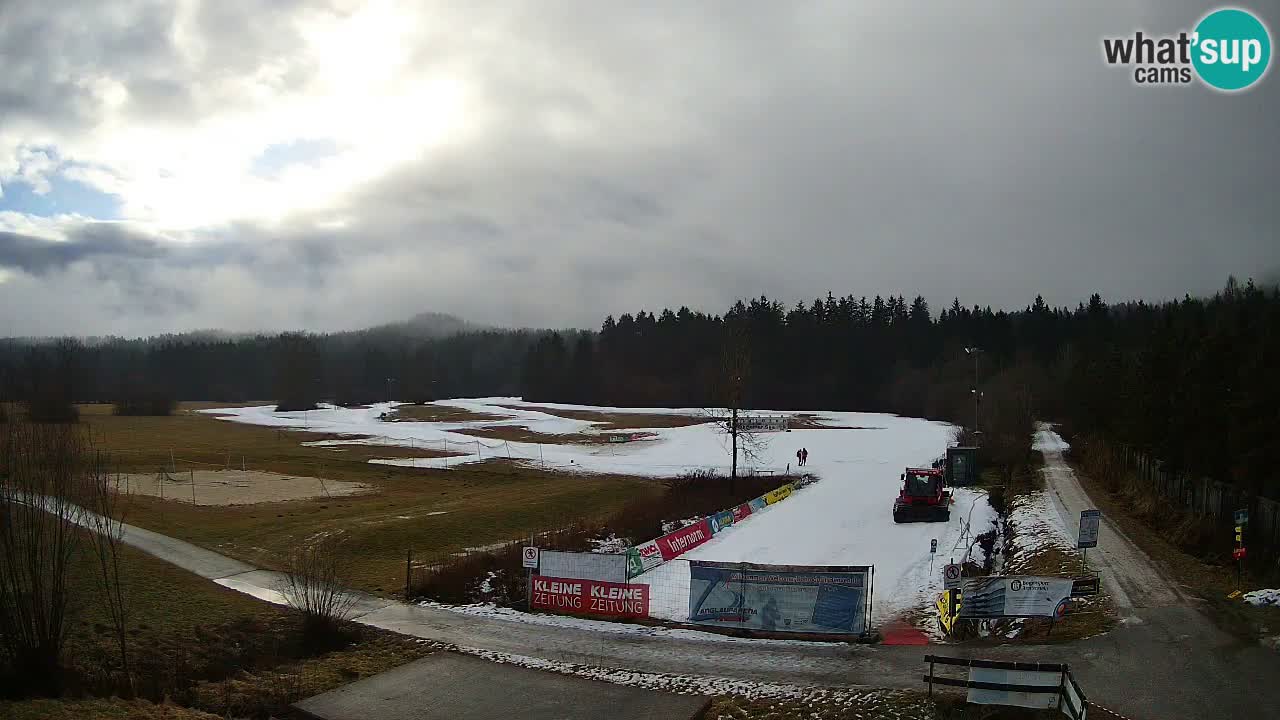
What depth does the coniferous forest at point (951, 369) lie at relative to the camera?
28.1 m

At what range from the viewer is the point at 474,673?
1633 centimetres

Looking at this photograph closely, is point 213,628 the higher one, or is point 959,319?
point 959,319

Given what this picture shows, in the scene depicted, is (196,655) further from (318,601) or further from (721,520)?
(721,520)

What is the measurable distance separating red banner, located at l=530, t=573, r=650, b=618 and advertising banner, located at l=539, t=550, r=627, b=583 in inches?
6.6

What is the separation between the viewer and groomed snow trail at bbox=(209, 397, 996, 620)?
1069 inches

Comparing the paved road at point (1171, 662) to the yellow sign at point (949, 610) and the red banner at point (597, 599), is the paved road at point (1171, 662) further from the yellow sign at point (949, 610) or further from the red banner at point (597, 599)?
the red banner at point (597, 599)

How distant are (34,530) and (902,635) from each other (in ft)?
64.3

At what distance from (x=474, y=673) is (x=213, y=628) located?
8077mm

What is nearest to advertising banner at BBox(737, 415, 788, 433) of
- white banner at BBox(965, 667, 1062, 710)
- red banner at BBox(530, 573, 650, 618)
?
red banner at BBox(530, 573, 650, 618)

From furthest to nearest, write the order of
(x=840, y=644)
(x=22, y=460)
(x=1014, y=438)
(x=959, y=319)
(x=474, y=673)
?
(x=959, y=319) < (x=1014, y=438) < (x=840, y=644) < (x=474, y=673) < (x=22, y=460)

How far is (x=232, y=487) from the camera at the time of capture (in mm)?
48938

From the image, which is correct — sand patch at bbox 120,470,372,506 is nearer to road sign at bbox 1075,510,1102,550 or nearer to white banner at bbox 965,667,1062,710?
road sign at bbox 1075,510,1102,550

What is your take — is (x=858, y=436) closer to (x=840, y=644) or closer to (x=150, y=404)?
(x=840, y=644)

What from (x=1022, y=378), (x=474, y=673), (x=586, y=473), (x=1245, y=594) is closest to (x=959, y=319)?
(x=1022, y=378)
